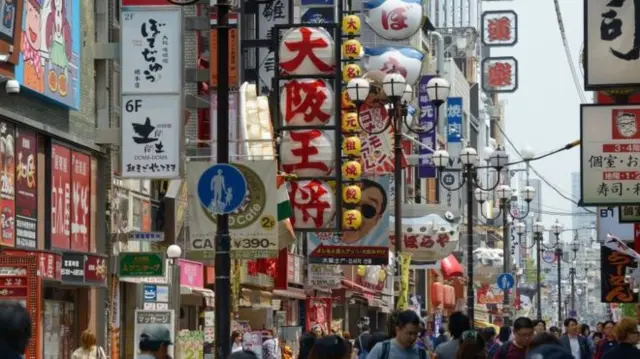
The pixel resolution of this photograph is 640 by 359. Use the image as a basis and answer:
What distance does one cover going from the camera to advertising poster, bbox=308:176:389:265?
128 ft

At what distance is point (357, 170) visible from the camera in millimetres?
40375

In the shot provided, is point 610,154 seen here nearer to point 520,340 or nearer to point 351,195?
point 520,340

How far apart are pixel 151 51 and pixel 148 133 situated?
1.52 m

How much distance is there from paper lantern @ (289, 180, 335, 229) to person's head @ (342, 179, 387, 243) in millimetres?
2714

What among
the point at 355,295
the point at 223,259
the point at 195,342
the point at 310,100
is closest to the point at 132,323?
the point at 195,342

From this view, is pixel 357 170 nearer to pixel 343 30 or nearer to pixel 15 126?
Answer: pixel 343 30

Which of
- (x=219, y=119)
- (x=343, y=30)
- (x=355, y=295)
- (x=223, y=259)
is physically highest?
(x=343, y=30)

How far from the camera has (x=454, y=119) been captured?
325 ft

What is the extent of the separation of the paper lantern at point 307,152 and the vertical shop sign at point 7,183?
36.6 ft

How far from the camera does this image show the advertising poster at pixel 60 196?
30.3 metres

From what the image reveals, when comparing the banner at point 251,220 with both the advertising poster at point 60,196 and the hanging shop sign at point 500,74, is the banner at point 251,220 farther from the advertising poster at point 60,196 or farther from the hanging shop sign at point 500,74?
the hanging shop sign at point 500,74

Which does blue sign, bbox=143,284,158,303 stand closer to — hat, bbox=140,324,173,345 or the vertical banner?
the vertical banner

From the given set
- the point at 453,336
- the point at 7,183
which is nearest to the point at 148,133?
the point at 7,183

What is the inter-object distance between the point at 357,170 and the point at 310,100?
2.97m
